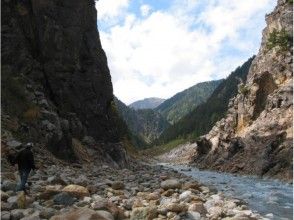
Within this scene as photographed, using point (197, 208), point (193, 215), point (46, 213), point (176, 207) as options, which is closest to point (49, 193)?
point (46, 213)

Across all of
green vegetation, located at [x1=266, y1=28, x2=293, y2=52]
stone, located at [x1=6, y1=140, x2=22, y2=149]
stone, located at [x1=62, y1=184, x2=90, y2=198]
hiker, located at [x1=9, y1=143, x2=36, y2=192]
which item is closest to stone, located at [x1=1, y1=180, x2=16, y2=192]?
hiker, located at [x1=9, y1=143, x2=36, y2=192]

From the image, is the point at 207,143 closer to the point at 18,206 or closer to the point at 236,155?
the point at 236,155

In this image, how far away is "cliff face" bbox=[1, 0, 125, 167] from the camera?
32656 mm

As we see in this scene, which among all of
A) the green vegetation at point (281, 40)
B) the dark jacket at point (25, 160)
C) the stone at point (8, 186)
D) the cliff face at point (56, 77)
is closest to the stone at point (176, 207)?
the dark jacket at point (25, 160)

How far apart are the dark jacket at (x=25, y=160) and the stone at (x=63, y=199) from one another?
85.9 inches

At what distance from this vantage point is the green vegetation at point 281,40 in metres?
71.1

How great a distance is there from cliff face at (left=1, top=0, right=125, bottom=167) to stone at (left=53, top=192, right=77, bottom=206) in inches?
522

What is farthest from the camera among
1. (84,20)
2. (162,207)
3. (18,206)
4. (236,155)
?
(236,155)

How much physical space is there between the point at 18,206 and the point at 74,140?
24059 mm

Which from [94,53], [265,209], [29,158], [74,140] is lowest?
[265,209]

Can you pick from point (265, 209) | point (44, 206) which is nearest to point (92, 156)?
point (265, 209)

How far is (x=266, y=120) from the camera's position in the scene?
59938mm

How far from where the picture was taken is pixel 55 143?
32.8 metres

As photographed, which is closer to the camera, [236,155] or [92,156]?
[92,156]
